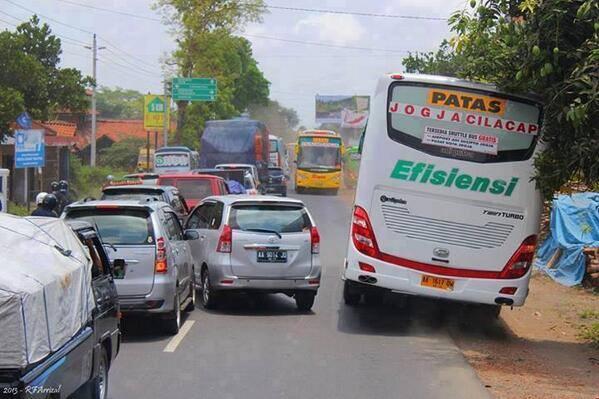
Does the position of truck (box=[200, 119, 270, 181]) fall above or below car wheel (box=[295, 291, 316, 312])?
above

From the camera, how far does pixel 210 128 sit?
128 feet

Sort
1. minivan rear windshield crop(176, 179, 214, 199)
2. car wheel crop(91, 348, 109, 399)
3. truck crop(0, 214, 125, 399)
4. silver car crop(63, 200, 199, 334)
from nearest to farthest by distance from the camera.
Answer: truck crop(0, 214, 125, 399) → car wheel crop(91, 348, 109, 399) → silver car crop(63, 200, 199, 334) → minivan rear windshield crop(176, 179, 214, 199)

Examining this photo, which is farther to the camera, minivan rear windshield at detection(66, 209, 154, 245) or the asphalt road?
minivan rear windshield at detection(66, 209, 154, 245)

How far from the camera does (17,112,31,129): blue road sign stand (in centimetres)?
2219

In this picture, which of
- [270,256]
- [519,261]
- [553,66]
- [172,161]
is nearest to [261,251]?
[270,256]

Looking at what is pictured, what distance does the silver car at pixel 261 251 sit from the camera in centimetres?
1238

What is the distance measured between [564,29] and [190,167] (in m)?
34.1

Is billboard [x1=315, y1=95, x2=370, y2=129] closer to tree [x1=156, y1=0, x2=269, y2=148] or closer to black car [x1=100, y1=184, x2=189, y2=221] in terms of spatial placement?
tree [x1=156, y1=0, x2=269, y2=148]

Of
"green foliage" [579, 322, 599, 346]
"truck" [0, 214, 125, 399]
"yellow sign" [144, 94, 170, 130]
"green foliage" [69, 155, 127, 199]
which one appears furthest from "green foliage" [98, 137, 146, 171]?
"truck" [0, 214, 125, 399]

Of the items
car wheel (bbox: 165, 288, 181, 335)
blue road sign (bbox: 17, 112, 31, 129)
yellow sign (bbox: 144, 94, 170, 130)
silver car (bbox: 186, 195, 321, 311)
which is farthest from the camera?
yellow sign (bbox: 144, 94, 170, 130)

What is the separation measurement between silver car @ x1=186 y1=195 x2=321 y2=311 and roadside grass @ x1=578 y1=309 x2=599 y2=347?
3987 millimetres

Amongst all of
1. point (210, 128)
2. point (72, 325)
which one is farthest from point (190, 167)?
point (72, 325)

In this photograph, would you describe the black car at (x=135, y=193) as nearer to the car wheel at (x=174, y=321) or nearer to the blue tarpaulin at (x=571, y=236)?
the car wheel at (x=174, y=321)

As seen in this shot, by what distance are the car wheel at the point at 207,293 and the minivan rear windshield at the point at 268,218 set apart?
98cm
